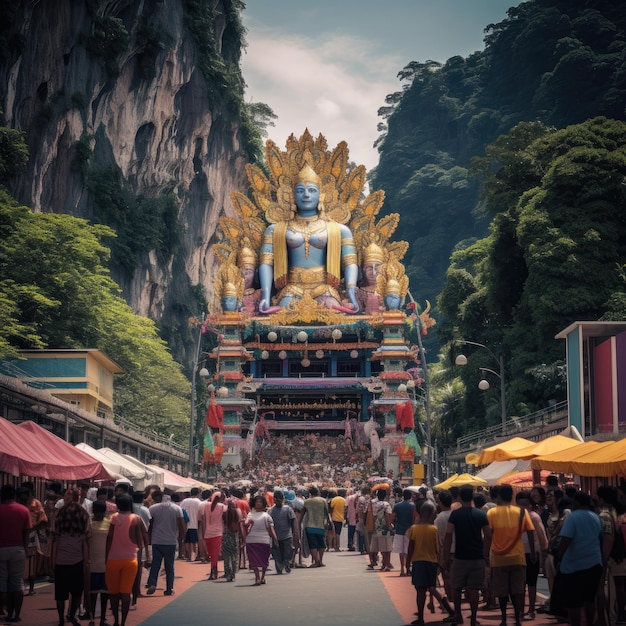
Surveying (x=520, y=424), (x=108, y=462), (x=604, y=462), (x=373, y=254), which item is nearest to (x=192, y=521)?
(x=108, y=462)

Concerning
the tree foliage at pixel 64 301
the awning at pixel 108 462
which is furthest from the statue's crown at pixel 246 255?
the awning at pixel 108 462

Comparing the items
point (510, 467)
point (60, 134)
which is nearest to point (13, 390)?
point (510, 467)

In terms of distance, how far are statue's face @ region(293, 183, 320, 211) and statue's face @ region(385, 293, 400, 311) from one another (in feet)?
30.3

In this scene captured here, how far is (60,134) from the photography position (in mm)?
52406

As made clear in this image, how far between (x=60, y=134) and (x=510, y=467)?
3344cm

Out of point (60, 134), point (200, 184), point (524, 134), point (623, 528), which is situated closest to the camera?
point (623, 528)

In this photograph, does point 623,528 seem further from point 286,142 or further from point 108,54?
point 286,142

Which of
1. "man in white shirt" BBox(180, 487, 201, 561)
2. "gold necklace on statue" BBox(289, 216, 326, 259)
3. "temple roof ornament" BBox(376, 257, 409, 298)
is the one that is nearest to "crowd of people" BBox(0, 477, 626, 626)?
"man in white shirt" BBox(180, 487, 201, 561)

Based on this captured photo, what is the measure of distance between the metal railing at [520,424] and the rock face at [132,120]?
73.6ft

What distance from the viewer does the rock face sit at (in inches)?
1945

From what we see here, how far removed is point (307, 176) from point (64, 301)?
92.0ft

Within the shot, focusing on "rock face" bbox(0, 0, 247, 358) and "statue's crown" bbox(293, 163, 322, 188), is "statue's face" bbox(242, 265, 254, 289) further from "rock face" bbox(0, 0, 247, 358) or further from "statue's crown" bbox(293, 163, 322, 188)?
"statue's crown" bbox(293, 163, 322, 188)

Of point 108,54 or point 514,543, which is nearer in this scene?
point 514,543

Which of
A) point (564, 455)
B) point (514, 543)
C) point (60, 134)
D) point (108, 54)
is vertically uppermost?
point (108, 54)
